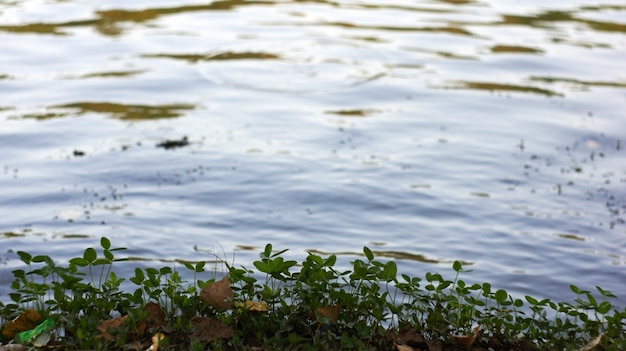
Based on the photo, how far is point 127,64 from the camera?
11.4 metres

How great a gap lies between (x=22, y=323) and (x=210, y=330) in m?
0.81

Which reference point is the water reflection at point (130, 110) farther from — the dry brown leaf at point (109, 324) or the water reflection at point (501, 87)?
the dry brown leaf at point (109, 324)

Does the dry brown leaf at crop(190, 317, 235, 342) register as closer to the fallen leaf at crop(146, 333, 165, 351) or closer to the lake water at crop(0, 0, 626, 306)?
the fallen leaf at crop(146, 333, 165, 351)

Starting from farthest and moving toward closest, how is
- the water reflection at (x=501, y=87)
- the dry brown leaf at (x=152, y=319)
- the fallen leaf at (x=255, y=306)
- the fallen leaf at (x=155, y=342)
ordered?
the water reflection at (x=501, y=87)
the fallen leaf at (x=255, y=306)
the dry brown leaf at (x=152, y=319)
the fallen leaf at (x=155, y=342)

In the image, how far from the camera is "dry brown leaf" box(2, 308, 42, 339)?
3877 millimetres

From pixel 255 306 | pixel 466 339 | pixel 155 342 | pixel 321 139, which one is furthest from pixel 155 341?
pixel 321 139

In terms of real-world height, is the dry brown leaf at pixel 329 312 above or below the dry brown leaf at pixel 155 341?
above

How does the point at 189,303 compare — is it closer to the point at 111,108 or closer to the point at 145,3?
the point at 111,108

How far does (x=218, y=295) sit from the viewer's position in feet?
13.0

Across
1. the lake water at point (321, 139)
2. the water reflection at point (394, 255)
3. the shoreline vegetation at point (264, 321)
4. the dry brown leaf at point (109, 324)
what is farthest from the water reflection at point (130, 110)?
the dry brown leaf at point (109, 324)

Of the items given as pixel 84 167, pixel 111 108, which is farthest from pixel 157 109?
pixel 84 167

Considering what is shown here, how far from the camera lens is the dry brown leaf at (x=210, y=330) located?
12.3 feet

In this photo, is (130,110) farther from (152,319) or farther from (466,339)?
(466,339)

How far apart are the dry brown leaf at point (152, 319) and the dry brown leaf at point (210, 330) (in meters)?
0.16
